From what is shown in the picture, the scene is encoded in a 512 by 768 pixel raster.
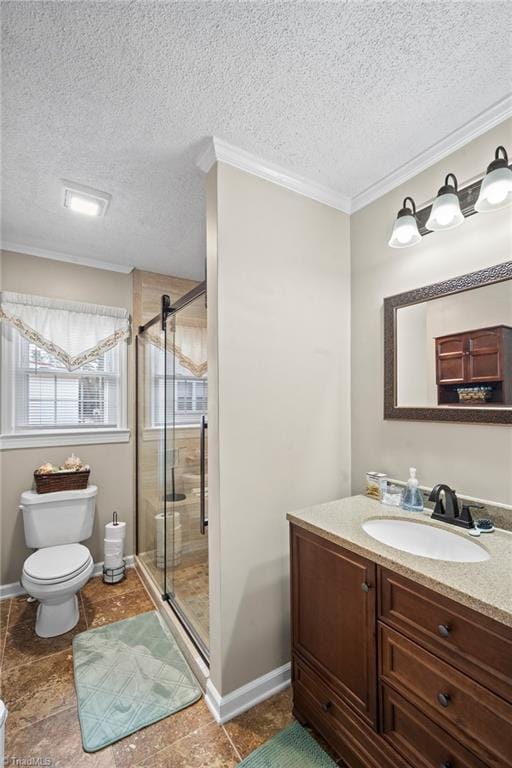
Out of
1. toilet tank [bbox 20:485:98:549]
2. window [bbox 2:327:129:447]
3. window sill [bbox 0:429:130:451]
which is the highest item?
window [bbox 2:327:129:447]

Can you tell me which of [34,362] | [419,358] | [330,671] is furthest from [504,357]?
[34,362]

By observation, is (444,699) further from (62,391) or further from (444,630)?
(62,391)

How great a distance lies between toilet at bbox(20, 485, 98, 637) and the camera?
203 centimetres

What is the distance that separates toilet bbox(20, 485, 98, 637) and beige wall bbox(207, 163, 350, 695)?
104 centimetres

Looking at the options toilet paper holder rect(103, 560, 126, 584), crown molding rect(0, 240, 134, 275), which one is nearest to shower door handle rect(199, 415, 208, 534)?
toilet paper holder rect(103, 560, 126, 584)

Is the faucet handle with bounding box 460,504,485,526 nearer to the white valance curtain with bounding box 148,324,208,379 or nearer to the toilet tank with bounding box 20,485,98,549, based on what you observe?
the white valance curtain with bounding box 148,324,208,379

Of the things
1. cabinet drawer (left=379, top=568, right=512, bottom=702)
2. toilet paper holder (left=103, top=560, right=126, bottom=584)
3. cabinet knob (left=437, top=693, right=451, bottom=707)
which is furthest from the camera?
toilet paper holder (left=103, top=560, right=126, bottom=584)

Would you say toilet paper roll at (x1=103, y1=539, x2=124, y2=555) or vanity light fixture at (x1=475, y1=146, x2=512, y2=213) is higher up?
vanity light fixture at (x1=475, y1=146, x2=512, y2=213)

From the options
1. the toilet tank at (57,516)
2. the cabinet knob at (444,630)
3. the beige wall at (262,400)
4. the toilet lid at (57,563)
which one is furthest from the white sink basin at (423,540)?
the toilet tank at (57,516)

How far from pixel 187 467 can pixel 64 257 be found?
1939mm

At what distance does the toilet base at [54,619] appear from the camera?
2.08 metres

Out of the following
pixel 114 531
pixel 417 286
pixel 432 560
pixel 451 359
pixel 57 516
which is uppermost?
pixel 417 286

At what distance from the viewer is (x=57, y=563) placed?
2.15 metres

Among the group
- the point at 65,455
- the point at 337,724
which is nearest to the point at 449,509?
the point at 337,724
